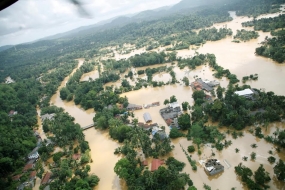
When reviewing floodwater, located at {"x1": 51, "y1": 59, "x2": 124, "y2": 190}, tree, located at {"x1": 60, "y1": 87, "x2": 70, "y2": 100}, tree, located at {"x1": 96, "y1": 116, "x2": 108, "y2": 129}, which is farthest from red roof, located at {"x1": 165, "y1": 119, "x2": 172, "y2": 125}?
tree, located at {"x1": 60, "y1": 87, "x2": 70, "y2": 100}

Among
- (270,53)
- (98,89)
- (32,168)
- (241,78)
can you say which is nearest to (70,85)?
(98,89)

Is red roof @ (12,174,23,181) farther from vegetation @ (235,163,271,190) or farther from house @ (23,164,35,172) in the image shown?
vegetation @ (235,163,271,190)

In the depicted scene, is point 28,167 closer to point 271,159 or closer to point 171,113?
point 171,113

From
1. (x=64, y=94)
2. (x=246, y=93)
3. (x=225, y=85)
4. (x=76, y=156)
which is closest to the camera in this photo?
(x=76, y=156)

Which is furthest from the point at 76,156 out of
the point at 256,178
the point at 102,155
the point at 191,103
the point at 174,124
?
the point at 256,178

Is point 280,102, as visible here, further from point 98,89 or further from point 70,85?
point 70,85

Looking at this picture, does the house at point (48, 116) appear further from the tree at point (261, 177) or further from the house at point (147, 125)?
the tree at point (261, 177)
